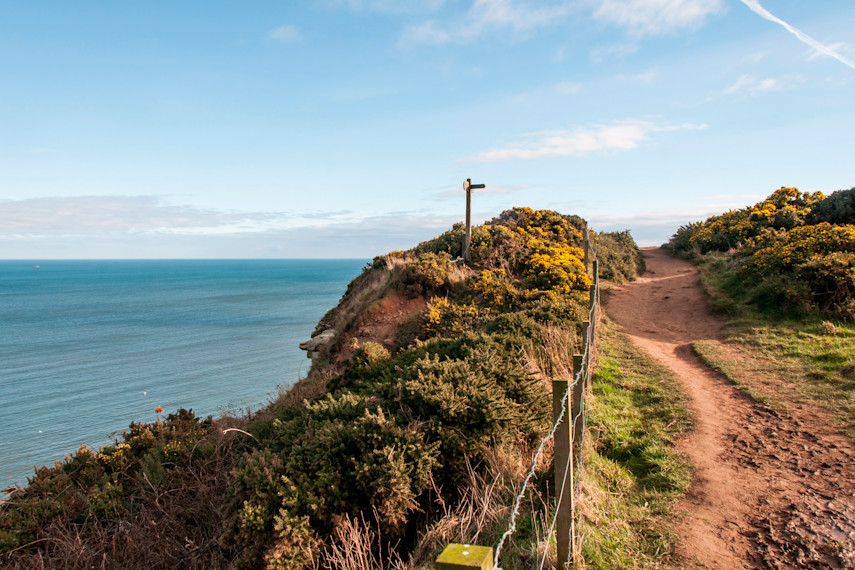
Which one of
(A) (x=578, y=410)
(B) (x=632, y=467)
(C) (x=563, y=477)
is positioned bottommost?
(B) (x=632, y=467)

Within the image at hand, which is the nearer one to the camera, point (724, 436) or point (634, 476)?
point (634, 476)

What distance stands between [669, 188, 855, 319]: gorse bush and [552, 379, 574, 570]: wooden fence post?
31.9 feet

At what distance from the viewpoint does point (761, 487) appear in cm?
450

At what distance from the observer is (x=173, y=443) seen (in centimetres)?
802

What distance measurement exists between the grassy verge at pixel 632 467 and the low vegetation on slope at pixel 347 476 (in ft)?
0.20

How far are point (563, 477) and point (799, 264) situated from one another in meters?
11.6

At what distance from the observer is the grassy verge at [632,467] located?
376 cm

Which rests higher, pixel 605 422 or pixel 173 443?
pixel 605 422

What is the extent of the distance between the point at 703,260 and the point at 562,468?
1944cm

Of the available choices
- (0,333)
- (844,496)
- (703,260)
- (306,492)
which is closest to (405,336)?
(306,492)

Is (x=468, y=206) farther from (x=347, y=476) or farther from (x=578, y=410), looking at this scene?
(x=578, y=410)

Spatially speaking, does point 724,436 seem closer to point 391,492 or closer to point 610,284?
point 391,492

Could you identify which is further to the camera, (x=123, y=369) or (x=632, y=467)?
(x=123, y=369)

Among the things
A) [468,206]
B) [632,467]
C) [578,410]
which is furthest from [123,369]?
[578,410]
